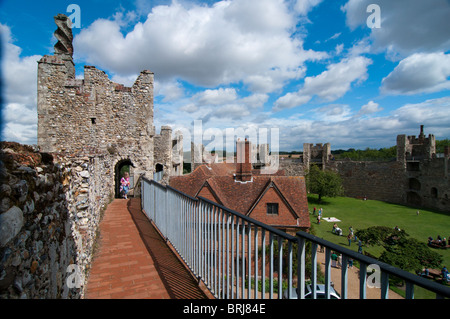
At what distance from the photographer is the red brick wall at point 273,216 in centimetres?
1595

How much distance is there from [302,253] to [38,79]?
1709 centimetres

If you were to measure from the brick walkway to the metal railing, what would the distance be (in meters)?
0.24

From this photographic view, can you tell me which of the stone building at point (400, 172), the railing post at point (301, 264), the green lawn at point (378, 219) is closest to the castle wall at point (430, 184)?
the stone building at point (400, 172)

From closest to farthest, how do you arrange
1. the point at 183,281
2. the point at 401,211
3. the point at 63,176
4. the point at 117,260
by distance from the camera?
the point at 63,176 < the point at 183,281 < the point at 117,260 < the point at 401,211

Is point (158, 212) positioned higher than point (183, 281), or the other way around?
point (158, 212)

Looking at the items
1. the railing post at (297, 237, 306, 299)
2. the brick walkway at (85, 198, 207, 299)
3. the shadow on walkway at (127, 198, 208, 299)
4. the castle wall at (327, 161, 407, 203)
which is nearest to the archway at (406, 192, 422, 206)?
the castle wall at (327, 161, 407, 203)

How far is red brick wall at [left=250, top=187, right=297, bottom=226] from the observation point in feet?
52.3

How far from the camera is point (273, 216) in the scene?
643 inches

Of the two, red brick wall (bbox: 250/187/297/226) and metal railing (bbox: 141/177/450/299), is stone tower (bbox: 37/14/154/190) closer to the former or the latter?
red brick wall (bbox: 250/187/297/226)

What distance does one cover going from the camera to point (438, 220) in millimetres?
27562

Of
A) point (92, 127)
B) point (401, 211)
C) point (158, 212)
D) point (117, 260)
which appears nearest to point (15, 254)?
point (117, 260)

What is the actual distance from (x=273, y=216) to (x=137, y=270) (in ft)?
43.4

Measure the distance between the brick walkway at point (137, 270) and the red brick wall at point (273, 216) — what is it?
1103 cm
